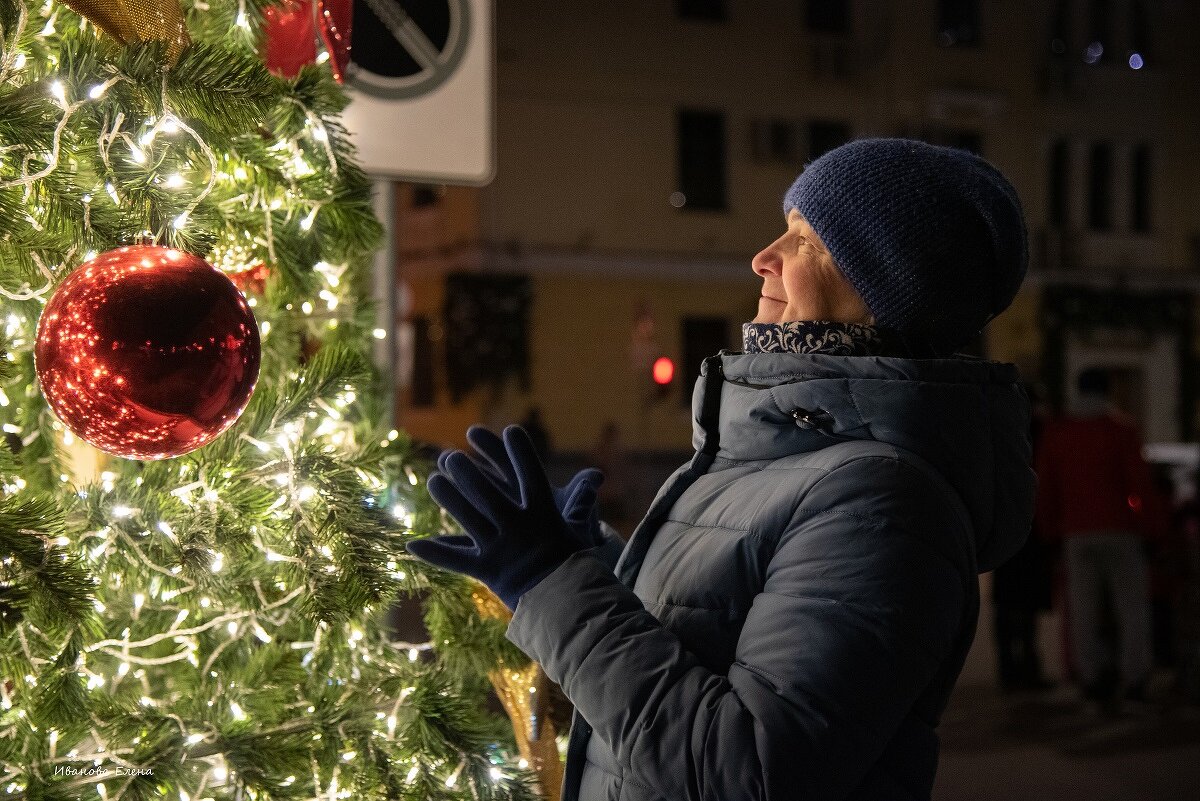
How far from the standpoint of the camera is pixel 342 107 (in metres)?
2.05

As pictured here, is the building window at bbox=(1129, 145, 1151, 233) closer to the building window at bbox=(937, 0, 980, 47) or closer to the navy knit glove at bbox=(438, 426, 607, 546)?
the building window at bbox=(937, 0, 980, 47)

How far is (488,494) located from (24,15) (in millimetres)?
1010

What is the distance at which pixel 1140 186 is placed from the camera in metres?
23.3

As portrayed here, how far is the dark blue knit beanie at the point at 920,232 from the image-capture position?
1.56m

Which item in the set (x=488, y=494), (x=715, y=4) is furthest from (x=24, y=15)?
(x=715, y=4)

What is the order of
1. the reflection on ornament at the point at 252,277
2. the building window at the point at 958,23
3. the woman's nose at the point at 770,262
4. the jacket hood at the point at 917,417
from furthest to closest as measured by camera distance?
the building window at the point at 958,23 < the reflection on ornament at the point at 252,277 < the woman's nose at the point at 770,262 < the jacket hood at the point at 917,417

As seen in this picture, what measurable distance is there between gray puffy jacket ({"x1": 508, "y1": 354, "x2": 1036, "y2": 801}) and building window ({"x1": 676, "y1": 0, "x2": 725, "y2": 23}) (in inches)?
802

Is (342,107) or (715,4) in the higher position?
(715,4)

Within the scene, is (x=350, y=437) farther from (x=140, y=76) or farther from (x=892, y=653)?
(x=892, y=653)

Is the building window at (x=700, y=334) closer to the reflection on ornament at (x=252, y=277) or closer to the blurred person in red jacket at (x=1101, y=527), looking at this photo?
the blurred person in red jacket at (x=1101, y=527)

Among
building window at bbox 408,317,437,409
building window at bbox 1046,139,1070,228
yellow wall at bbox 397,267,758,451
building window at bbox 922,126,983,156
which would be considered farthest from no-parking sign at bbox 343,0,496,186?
building window at bbox 1046,139,1070,228

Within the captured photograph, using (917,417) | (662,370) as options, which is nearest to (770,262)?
(917,417)

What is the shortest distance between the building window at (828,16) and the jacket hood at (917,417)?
70.0 ft

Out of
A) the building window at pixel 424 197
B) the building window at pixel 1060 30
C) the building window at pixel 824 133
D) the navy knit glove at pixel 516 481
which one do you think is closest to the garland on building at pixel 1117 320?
the building window at pixel 1060 30
